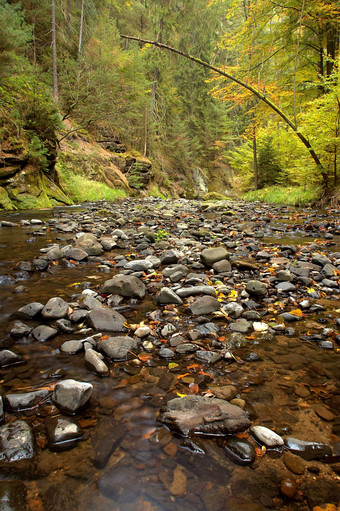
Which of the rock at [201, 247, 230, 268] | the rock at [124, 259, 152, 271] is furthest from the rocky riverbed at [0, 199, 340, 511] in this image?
the rock at [201, 247, 230, 268]

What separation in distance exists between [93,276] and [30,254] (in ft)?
4.47

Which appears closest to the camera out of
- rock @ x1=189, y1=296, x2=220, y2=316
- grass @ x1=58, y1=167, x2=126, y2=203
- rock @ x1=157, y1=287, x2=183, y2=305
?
rock @ x1=189, y1=296, x2=220, y2=316

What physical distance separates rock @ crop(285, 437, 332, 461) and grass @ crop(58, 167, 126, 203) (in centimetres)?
1202

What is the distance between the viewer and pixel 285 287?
2896 millimetres

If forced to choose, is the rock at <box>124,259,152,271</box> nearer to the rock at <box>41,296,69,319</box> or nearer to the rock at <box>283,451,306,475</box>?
the rock at <box>41,296,69,319</box>

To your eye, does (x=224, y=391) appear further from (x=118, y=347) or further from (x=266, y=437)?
(x=118, y=347)

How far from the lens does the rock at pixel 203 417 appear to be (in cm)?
122

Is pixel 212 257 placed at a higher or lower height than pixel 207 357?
higher

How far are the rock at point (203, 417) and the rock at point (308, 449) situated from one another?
0.63 feet

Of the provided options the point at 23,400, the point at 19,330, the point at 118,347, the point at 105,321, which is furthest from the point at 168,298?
the point at 23,400

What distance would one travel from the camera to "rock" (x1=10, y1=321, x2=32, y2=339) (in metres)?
1.94

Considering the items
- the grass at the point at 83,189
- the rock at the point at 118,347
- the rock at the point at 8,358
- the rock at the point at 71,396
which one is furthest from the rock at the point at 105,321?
the grass at the point at 83,189

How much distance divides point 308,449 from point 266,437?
174mm

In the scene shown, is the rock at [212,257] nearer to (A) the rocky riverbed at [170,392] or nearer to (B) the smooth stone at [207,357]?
(A) the rocky riverbed at [170,392]
